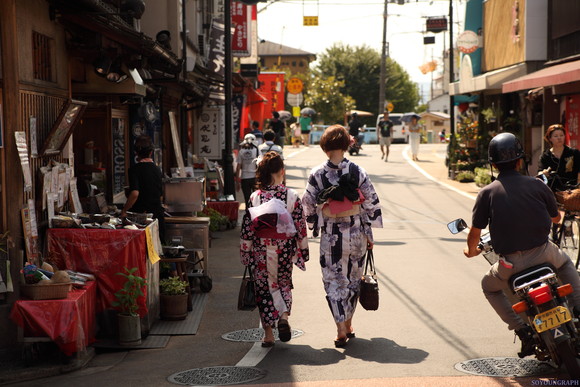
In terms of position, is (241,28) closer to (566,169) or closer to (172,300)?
(566,169)

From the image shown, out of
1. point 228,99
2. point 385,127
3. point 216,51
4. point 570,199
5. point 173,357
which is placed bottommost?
point 173,357

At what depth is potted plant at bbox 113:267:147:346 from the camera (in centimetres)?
860

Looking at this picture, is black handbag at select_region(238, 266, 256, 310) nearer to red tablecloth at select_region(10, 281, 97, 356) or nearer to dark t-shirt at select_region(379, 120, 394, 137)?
red tablecloth at select_region(10, 281, 97, 356)

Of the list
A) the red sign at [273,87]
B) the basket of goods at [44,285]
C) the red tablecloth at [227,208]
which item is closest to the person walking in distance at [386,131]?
the red sign at [273,87]

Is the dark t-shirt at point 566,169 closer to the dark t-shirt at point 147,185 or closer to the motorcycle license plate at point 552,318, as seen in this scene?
the dark t-shirt at point 147,185

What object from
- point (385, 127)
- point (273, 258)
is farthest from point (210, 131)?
point (273, 258)

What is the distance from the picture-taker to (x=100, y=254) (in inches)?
350

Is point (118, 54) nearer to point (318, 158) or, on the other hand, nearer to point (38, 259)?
point (38, 259)

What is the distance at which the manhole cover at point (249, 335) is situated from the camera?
885 cm

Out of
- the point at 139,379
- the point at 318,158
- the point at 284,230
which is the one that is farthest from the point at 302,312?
the point at 318,158

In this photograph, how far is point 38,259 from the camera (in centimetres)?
874

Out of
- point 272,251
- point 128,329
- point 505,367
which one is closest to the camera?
point 505,367

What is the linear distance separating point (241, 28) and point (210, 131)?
24.1 feet

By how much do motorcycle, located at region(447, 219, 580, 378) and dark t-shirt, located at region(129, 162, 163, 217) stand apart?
579 cm
